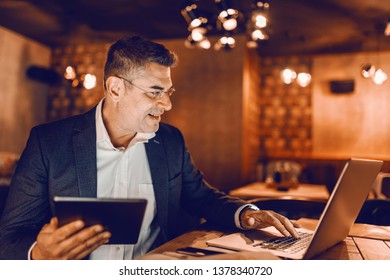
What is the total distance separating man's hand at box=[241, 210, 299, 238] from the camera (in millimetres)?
1313

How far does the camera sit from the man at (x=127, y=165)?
55.1 inches

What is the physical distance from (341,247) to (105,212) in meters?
0.80

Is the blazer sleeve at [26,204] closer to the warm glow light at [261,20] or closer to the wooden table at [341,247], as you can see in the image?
the wooden table at [341,247]

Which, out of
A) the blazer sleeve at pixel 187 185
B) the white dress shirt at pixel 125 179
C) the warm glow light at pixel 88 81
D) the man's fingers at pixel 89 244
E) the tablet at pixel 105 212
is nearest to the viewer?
the tablet at pixel 105 212

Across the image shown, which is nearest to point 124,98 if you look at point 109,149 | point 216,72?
point 109,149

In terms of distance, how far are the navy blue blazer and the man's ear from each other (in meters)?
0.14

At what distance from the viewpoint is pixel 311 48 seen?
647 cm

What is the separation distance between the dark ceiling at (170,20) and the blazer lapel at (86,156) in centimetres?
280

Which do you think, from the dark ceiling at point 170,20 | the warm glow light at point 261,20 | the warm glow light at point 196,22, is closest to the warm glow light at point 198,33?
the warm glow light at point 196,22

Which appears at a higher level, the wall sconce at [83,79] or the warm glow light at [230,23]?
the warm glow light at [230,23]

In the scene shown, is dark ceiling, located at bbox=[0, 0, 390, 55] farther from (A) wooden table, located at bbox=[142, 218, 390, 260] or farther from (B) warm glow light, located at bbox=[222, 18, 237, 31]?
(A) wooden table, located at bbox=[142, 218, 390, 260]

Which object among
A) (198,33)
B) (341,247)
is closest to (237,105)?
(198,33)

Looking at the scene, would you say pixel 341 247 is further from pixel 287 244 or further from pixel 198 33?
pixel 198 33
